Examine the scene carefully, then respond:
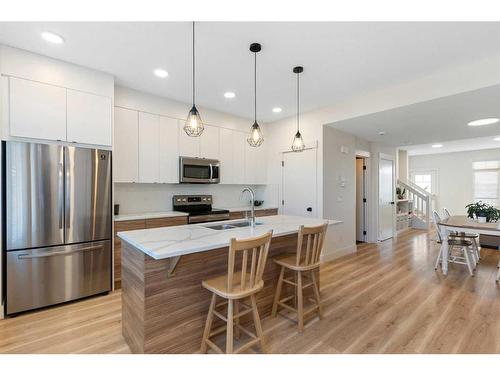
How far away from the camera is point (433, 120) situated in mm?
3846

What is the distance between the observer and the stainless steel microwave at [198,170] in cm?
398

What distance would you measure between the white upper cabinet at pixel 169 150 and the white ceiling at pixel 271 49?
0.65 meters

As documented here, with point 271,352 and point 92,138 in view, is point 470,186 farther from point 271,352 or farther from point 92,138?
point 92,138

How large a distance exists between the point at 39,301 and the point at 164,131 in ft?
8.53

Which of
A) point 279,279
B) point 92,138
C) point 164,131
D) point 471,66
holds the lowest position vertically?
point 279,279

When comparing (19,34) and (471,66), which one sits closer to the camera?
(19,34)

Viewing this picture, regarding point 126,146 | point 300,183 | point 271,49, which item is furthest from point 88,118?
point 300,183

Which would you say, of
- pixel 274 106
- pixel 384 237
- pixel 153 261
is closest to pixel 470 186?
pixel 384 237

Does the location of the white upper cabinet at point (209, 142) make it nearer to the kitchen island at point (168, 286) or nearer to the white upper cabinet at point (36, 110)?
the white upper cabinet at point (36, 110)

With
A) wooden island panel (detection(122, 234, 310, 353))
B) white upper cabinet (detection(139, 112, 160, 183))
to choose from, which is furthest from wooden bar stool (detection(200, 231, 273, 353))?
white upper cabinet (detection(139, 112, 160, 183))

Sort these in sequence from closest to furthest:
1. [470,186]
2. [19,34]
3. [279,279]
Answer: [19,34] < [279,279] < [470,186]

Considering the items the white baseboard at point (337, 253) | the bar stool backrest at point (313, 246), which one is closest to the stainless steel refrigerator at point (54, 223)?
the bar stool backrest at point (313, 246)

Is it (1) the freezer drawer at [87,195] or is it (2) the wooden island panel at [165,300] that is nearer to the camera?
(2) the wooden island panel at [165,300]

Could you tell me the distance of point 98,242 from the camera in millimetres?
2865
